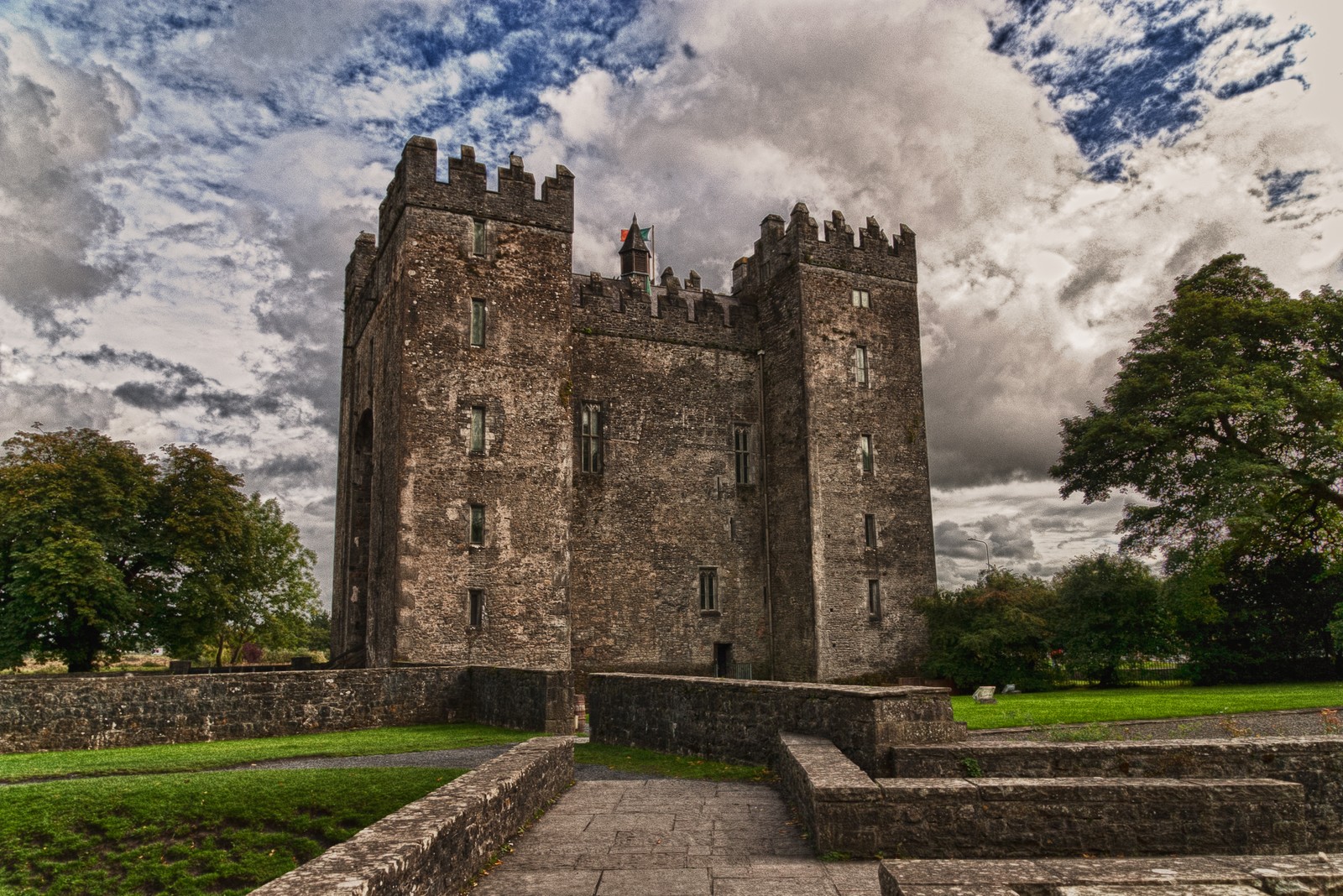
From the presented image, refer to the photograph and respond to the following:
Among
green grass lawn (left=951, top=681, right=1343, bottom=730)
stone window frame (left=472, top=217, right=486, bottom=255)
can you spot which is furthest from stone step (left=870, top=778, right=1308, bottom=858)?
stone window frame (left=472, top=217, right=486, bottom=255)

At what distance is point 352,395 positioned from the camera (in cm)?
3303

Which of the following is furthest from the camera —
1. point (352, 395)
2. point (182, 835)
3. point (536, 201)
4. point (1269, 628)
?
point (352, 395)

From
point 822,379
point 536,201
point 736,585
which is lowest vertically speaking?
point 736,585

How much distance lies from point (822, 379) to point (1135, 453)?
32.2 ft

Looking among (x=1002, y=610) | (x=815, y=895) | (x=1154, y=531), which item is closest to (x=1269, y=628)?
(x=1154, y=531)

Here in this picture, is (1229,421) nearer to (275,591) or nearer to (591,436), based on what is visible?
(591,436)

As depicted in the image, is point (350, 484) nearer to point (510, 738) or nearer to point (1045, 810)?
point (510, 738)

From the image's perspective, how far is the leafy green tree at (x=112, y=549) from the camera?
29.5 m

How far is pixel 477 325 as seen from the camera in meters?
25.9

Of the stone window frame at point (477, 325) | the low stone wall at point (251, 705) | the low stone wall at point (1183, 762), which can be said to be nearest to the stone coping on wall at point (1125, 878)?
the low stone wall at point (1183, 762)

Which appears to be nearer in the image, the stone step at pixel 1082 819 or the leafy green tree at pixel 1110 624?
the stone step at pixel 1082 819

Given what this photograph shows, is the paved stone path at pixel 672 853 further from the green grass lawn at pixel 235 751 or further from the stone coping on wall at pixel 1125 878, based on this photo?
the green grass lawn at pixel 235 751

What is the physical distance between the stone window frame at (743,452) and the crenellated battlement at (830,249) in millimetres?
5529

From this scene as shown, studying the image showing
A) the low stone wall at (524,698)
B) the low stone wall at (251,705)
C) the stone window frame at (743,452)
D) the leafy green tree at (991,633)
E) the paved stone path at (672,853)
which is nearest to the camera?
the paved stone path at (672,853)
